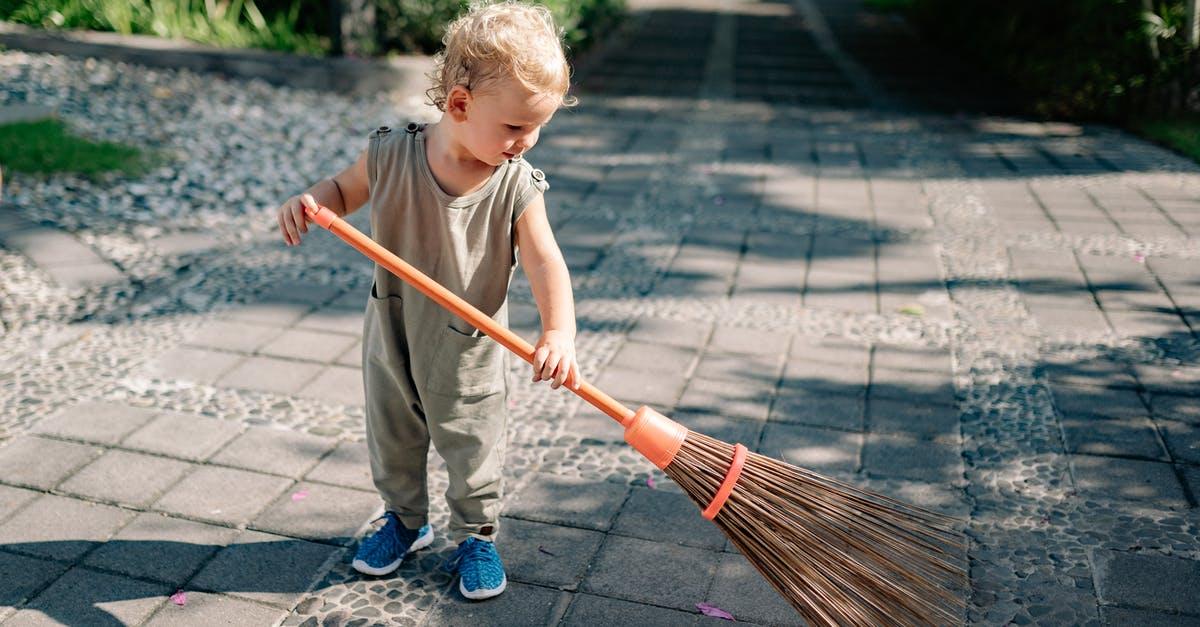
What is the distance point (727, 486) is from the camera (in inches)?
83.7

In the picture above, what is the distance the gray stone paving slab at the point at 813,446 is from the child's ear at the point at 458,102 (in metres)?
1.59

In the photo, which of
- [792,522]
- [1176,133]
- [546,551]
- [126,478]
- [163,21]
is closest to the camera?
[792,522]

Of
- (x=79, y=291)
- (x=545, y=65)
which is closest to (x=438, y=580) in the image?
(x=545, y=65)

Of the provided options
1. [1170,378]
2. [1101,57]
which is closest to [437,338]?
[1170,378]

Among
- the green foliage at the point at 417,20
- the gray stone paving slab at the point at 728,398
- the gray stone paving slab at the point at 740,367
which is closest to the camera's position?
the gray stone paving slab at the point at 728,398

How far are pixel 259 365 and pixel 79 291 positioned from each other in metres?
1.17

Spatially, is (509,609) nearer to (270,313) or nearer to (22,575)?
(22,575)

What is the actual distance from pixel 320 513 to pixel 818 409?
170 centimetres

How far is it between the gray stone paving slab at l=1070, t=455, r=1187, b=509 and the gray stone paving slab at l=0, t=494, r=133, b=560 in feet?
9.16

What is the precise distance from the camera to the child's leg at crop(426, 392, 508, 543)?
7.57 ft

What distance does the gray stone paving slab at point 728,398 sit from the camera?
338cm

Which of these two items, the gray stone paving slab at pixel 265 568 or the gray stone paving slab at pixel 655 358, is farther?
the gray stone paving slab at pixel 655 358

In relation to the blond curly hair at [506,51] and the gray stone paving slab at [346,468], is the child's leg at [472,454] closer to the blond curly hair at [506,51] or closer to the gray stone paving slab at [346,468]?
the gray stone paving slab at [346,468]

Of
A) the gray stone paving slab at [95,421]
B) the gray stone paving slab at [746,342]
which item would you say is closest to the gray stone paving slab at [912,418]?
the gray stone paving slab at [746,342]
